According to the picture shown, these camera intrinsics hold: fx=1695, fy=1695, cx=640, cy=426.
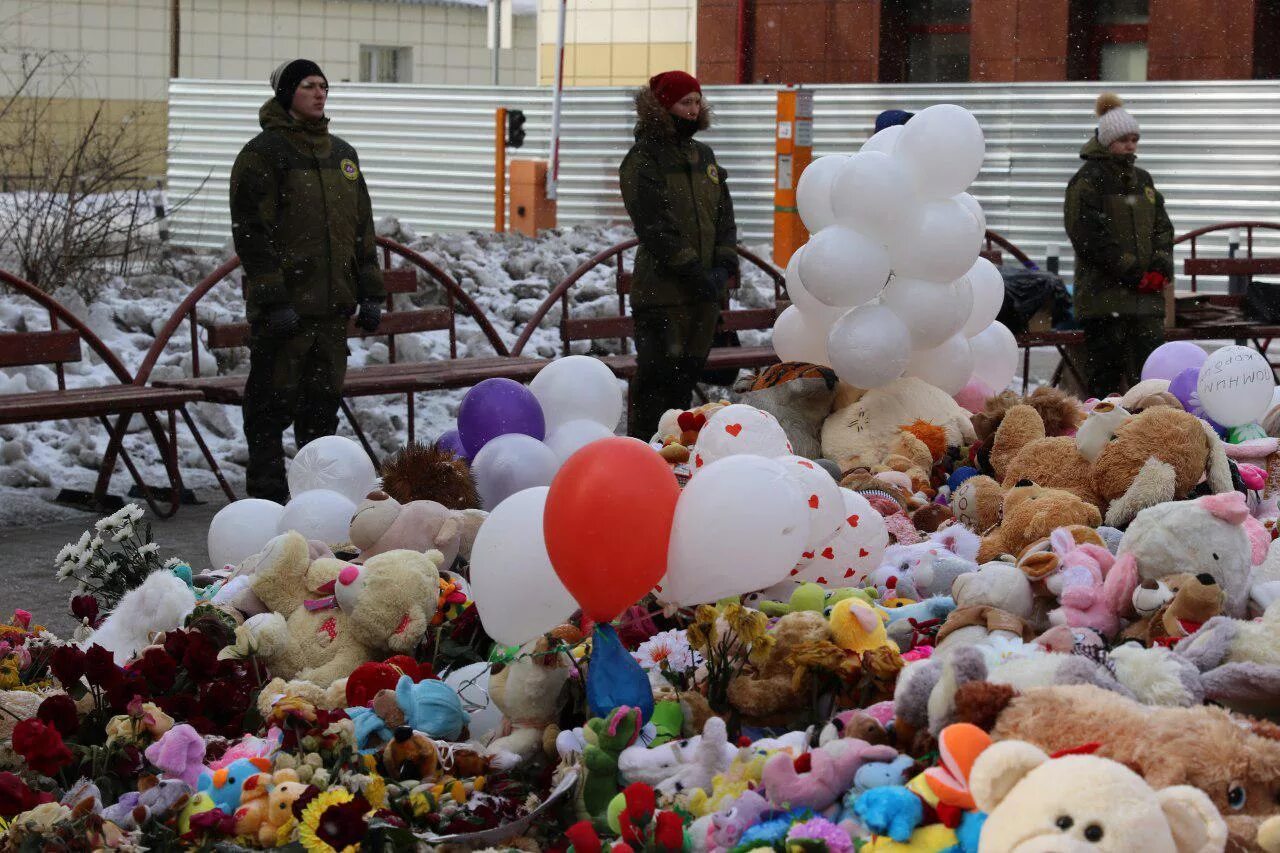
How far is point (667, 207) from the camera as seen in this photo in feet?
23.6

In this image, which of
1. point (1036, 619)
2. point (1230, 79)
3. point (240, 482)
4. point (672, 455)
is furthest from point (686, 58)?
point (1036, 619)

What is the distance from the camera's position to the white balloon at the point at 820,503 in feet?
13.0

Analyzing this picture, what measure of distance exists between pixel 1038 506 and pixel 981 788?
1873 mm

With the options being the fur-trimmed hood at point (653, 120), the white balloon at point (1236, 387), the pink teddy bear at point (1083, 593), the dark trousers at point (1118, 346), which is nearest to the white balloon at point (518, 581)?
the pink teddy bear at point (1083, 593)

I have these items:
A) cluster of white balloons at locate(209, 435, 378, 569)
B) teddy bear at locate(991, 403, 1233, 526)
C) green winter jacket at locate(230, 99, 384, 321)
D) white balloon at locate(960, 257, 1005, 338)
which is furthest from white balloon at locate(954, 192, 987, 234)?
cluster of white balloons at locate(209, 435, 378, 569)

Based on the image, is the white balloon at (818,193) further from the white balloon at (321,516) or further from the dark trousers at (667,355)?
the white balloon at (321,516)

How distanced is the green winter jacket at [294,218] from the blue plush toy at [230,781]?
3630 millimetres

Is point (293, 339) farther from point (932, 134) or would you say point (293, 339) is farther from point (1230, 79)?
point (1230, 79)

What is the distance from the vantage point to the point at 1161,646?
3.24m

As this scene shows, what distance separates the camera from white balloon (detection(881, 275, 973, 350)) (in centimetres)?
618

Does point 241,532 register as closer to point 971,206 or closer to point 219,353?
point 971,206

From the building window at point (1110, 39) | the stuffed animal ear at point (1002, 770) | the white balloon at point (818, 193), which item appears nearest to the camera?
the stuffed animal ear at point (1002, 770)

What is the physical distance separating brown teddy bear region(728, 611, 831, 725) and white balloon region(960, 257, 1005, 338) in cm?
345

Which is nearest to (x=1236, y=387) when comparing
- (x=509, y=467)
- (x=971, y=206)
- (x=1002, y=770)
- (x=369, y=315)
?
(x=971, y=206)
